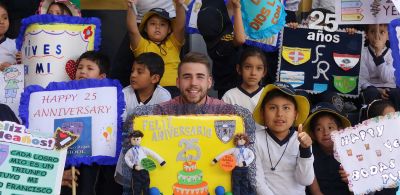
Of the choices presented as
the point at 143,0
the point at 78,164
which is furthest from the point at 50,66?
the point at 143,0

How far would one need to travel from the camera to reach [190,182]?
13.7 feet

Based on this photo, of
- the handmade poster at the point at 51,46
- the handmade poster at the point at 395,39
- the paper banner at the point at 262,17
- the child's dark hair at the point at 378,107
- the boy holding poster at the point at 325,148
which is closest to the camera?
the handmade poster at the point at 395,39

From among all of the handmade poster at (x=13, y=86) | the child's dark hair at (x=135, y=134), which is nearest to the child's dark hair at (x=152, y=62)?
the handmade poster at (x=13, y=86)

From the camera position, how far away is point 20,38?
208 inches

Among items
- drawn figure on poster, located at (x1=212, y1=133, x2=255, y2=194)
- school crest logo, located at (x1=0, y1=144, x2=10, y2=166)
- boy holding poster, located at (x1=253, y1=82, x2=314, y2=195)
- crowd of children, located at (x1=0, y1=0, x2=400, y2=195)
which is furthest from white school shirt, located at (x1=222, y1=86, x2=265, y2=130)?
school crest logo, located at (x1=0, y1=144, x2=10, y2=166)

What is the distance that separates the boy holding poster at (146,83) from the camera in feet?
17.1

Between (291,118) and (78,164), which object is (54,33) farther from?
(291,118)

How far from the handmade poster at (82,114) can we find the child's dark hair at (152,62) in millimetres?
620

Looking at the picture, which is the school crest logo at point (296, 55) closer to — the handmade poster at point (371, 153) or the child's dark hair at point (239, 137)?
the handmade poster at point (371, 153)

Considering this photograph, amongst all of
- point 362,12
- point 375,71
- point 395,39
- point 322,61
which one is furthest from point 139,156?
point 375,71

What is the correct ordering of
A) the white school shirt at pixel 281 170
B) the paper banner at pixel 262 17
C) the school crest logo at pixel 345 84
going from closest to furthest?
the white school shirt at pixel 281 170, the paper banner at pixel 262 17, the school crest logo at pixel 345 84

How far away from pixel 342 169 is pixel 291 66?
1.73 meters

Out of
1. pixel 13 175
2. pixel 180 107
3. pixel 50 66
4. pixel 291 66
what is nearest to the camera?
pixel 13 175

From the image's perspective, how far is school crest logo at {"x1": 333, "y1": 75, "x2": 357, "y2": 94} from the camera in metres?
6.18
